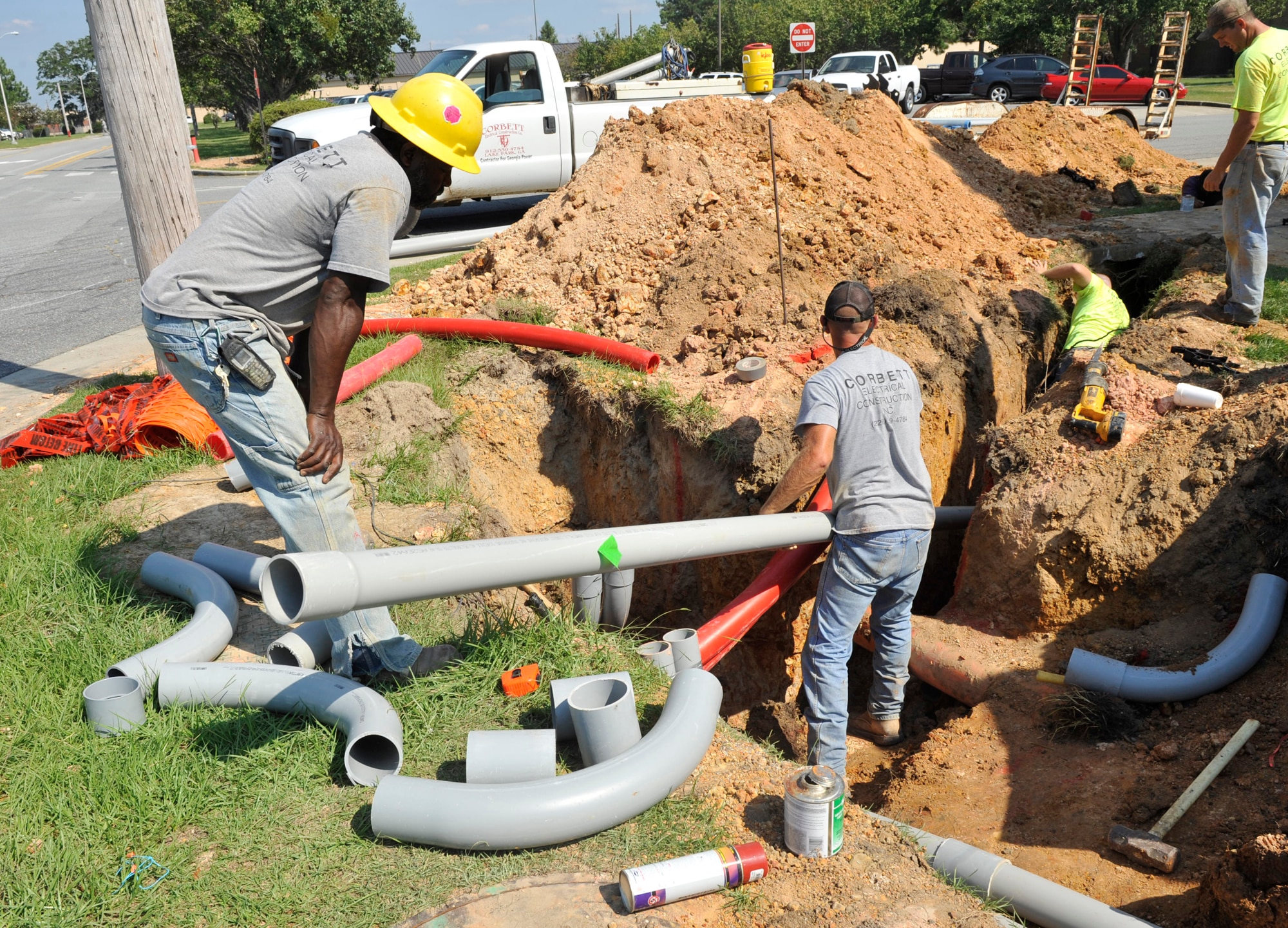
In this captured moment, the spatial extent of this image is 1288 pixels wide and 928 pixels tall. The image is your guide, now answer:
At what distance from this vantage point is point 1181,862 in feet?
10.2

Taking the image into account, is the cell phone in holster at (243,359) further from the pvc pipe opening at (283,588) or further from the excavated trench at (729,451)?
→ the excavated trench at (729,451)

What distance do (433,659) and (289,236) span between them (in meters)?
1.64

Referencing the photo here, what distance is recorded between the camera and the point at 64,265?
1175 centimetres

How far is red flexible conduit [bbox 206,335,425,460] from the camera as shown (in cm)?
520

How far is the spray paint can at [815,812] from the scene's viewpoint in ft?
8.42

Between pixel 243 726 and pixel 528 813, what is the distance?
1.19 metres

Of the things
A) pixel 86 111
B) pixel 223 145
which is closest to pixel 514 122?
pixel 223 145

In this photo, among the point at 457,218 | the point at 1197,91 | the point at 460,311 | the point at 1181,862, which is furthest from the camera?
the point at 1197,91

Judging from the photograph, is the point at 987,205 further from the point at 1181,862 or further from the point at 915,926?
the point at 915,926

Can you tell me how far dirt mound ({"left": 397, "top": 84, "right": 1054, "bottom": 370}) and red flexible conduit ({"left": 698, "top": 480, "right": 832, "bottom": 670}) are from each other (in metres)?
1.86

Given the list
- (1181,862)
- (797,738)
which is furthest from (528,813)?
(797,738)

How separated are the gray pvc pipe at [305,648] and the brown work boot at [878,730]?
2839mm

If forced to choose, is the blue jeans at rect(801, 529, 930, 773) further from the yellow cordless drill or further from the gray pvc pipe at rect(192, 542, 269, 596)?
the gray pvc pipe at rect(192, 542, 269, 596)

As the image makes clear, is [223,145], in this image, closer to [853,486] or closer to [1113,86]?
[1113,86]
